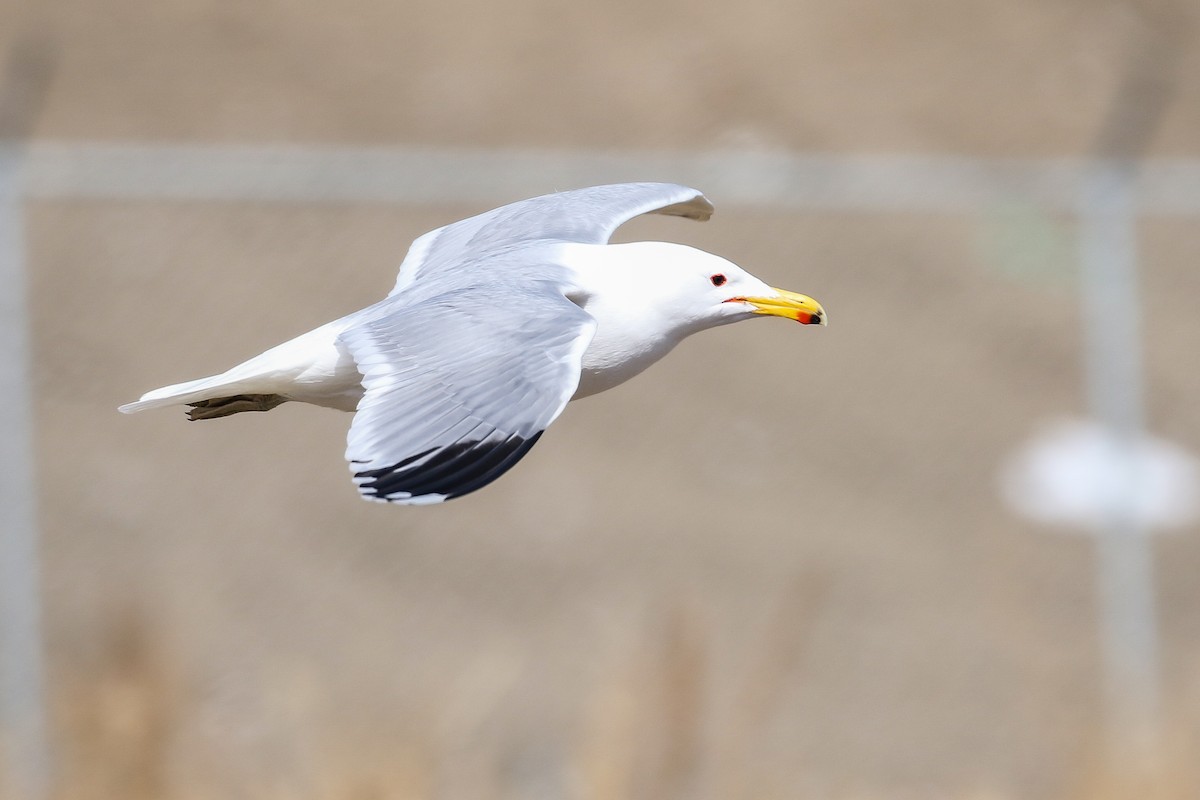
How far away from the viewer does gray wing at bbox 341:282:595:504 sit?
119 cm

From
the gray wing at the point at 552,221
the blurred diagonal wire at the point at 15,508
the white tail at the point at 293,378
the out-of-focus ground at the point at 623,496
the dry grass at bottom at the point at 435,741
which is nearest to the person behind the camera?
the white tail at the point at 293,378

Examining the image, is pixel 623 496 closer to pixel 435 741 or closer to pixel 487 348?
pixel 435 741

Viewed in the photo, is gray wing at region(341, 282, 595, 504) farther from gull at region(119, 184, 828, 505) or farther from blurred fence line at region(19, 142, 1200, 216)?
blurred fence line at region(19, 142, 1200, 216)

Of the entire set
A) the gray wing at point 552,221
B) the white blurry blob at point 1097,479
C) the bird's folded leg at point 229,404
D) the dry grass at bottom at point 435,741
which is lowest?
the dry grass at bottom at point 435,741

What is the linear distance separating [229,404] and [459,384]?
39 centimetres

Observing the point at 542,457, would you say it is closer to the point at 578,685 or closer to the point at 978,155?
the point at 578,685

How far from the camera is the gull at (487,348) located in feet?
4.02

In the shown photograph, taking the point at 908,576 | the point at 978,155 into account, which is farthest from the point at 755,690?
the point at 978,155

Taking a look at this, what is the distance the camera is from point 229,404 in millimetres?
1638

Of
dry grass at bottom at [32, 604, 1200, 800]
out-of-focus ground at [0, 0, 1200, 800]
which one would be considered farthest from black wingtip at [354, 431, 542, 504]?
out-of-focus ground at [0, 0, 1200, 800]

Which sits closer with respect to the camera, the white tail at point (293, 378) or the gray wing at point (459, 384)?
the gray wing at point (459, 384)

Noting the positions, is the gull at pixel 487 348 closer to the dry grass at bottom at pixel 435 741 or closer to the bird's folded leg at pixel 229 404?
the bird's folded leg at pixel 229 404

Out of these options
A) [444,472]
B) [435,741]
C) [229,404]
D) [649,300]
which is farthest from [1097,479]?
[444,472]

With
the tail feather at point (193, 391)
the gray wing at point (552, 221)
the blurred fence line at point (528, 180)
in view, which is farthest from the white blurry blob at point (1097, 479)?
the tail feather at point (193, 391)
